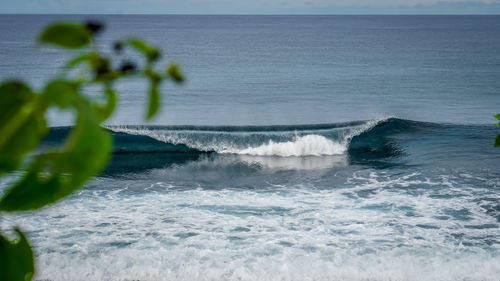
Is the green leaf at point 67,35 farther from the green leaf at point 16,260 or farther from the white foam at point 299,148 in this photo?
the white foam at point 299,148

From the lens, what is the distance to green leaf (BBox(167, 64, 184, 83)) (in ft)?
1.10

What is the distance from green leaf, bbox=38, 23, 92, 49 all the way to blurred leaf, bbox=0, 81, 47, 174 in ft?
0.11

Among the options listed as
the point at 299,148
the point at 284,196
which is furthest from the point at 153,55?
the point at 299,148

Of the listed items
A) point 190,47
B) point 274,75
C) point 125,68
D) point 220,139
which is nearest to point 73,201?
point 220,139

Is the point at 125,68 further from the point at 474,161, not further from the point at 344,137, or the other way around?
the point at 344,137

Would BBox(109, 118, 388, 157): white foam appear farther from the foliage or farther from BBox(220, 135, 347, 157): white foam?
the foliage

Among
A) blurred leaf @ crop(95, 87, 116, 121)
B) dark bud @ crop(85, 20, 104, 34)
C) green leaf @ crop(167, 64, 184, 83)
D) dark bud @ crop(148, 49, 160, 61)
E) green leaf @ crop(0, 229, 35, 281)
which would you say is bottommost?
green leaf @ crop(0, 229, 35, 281)

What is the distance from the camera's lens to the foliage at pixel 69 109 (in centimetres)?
27

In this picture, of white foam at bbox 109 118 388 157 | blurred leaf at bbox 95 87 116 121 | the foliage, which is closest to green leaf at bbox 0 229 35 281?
the foliage

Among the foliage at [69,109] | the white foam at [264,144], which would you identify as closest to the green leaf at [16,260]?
the foliage at [69,109]

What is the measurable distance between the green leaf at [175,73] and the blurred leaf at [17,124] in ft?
0.26

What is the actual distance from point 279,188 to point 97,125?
12.6 meters

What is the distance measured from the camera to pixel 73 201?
11641mm

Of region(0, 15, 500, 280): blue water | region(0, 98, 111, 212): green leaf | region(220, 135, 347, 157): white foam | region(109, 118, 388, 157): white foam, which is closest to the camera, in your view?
region(0, 98, 111, 212): green leaf
